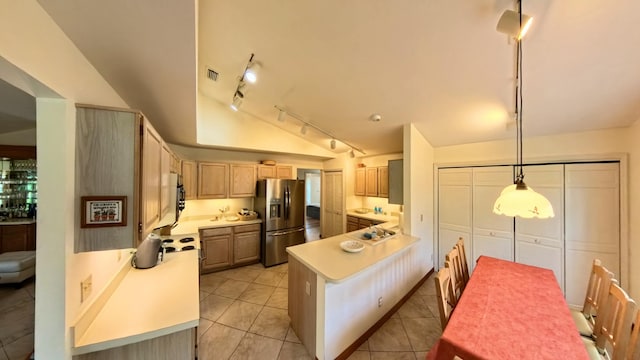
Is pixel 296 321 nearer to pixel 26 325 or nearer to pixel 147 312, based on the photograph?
pixel 147 312

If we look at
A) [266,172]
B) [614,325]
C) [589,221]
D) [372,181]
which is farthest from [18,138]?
[589,221]

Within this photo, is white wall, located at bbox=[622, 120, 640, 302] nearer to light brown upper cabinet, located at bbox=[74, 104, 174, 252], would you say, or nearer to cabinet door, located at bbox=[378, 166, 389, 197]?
cabinet door, located at bbox=[378, 166, 389, 197]

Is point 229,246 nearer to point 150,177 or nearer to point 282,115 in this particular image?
point 282,115

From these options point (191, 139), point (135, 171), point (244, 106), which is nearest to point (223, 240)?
point (191, 139)

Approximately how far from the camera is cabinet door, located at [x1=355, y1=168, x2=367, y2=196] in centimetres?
489

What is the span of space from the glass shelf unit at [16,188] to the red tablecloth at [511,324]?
20.2 feet

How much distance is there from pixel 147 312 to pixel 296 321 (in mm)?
1398

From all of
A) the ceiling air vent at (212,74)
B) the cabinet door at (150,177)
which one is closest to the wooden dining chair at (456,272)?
the cabinet door at (150,177)

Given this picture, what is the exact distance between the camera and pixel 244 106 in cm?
361

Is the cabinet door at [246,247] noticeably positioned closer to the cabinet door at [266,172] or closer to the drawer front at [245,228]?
the drawer front at [245,228]

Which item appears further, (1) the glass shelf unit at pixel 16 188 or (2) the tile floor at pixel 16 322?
(1) the glass shelf unit at pixel 16 188

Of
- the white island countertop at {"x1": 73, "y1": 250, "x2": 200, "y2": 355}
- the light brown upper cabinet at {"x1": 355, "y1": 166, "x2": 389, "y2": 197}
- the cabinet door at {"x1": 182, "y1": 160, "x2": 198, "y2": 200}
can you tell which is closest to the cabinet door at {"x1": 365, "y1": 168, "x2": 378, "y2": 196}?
the light brown upper cabinet at {"x1": 355, "y1": 166, "x2": 389, "y2": 197}

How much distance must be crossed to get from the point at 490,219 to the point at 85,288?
449 cm

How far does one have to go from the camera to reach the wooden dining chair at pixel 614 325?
124 centimetres
